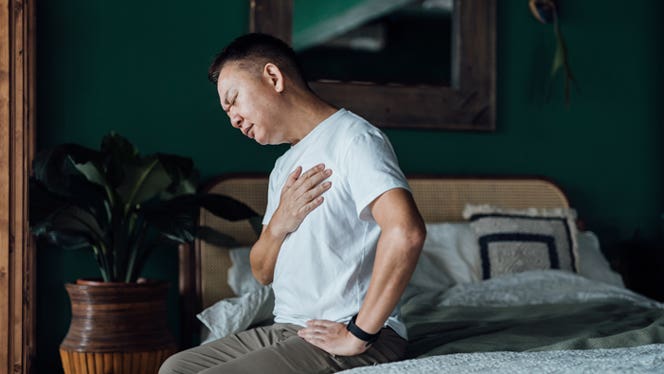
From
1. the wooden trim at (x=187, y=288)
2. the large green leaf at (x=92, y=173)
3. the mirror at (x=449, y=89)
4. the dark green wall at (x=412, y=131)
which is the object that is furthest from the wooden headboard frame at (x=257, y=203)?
the large green leaf at (x=92, y=173)

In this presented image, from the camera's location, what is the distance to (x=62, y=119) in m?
3.50

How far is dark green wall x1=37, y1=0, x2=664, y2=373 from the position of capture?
11.5 ft

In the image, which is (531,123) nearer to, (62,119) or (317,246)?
(62,119)

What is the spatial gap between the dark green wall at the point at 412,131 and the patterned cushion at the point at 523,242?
489 millimetres

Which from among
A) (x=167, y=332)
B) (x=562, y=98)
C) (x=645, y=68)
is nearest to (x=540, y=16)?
(x=562, y=98)

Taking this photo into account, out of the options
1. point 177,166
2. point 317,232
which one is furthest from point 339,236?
point 177,166

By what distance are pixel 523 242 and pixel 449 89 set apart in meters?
0.92

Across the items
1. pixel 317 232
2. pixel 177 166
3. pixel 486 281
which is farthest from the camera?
pixel 486 281

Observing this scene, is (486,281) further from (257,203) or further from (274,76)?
(274,76)

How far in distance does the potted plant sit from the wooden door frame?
78mm

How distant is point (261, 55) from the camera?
78.6 inches

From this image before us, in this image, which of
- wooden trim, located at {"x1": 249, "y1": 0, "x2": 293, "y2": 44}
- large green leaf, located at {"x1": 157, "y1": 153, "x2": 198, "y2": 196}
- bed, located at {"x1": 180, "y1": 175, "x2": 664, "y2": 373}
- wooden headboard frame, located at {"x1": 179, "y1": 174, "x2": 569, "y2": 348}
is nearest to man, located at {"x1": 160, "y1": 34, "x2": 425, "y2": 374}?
bed, located at {"x1": 180, "y1": 175, "x2": 664, "y2": 373}

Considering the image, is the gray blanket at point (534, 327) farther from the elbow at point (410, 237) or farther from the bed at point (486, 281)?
the elbow at point (410, 237)

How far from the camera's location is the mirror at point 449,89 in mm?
3896
